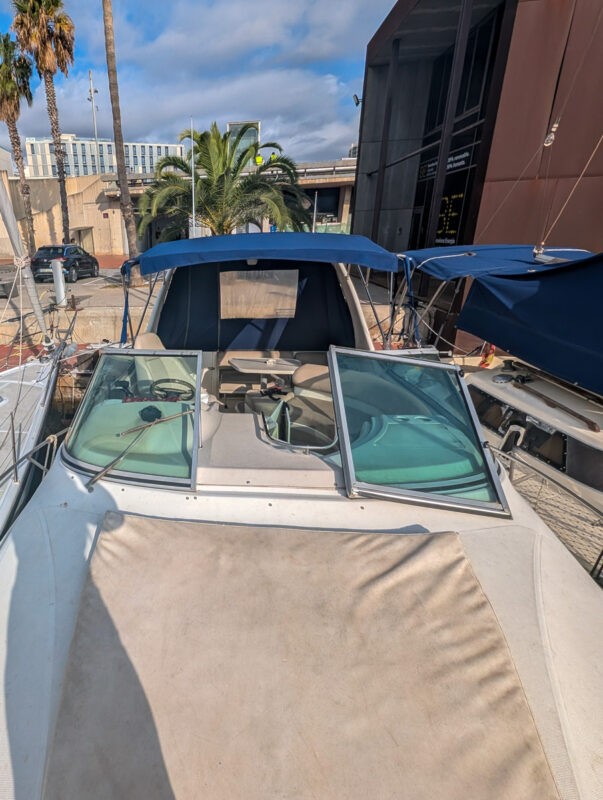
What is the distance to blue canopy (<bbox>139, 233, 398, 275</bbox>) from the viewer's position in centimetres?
351

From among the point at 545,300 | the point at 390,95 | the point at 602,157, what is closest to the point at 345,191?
the point at 390,95

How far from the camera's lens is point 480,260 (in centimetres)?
545

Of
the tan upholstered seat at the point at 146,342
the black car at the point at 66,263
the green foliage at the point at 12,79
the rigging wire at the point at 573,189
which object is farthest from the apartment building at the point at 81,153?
the tan upholstered seat at the point at 146,342

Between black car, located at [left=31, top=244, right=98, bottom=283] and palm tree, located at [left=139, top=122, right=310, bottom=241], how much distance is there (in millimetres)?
5194

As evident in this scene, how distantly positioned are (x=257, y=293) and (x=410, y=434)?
313cm

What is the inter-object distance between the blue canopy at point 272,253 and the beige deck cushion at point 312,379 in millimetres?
926

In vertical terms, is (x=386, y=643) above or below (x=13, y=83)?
below

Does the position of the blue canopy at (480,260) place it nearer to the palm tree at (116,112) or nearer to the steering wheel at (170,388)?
the steering wheel at (170,388)

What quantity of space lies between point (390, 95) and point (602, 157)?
960cm

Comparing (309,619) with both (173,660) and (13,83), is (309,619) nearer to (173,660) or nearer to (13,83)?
(173,660)

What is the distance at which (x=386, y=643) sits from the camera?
1.46 meters

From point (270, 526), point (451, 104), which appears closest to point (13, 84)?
point (451, 104)

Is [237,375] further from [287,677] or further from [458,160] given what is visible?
[458,160]

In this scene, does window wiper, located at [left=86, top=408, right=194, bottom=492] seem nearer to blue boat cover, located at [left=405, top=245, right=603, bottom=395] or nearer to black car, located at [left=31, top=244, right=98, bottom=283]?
blue boat cover, located at [left=405, top=245, right=603, bottom=395]
